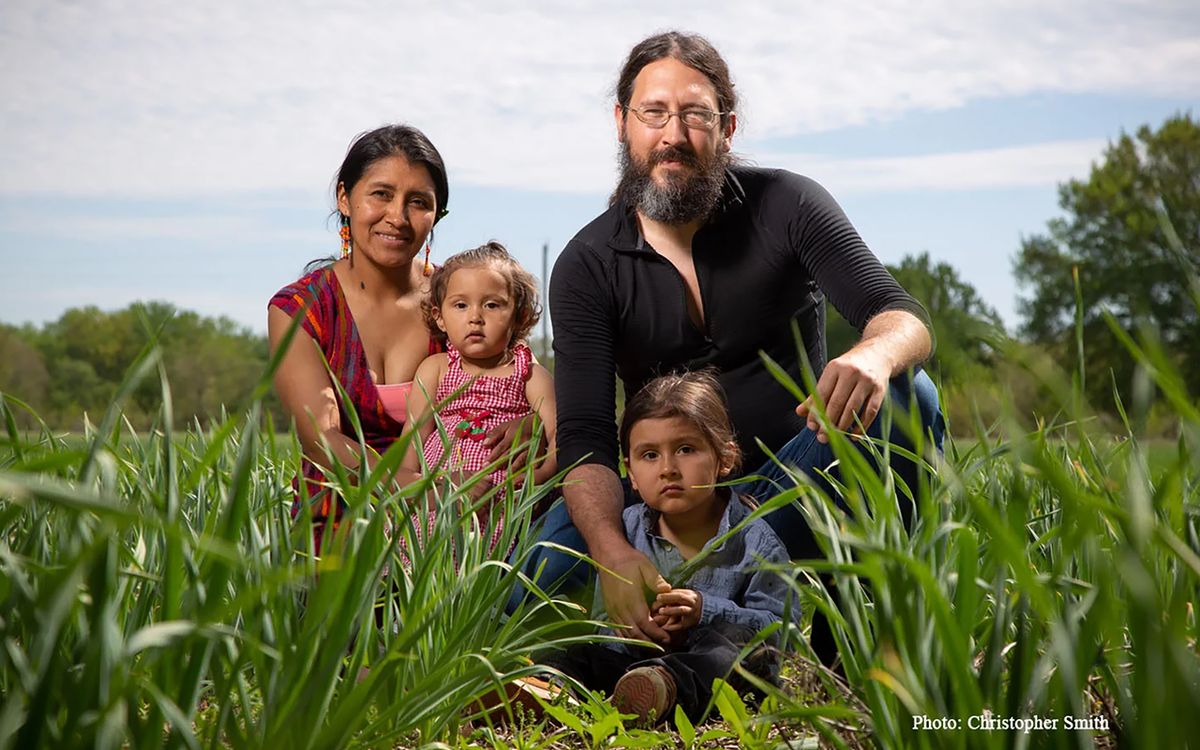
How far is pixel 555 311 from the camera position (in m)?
3.29

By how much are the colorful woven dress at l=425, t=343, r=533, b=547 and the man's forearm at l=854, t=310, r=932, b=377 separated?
111cm

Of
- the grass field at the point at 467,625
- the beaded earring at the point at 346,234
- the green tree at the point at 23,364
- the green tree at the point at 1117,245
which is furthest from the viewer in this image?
the green tree at the point at 1117,245

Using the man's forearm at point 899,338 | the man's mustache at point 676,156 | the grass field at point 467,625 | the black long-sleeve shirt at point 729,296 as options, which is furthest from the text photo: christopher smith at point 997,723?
the man's mustache at point 676,156

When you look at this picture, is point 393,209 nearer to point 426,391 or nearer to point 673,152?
point 426,391

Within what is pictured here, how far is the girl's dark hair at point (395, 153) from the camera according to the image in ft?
11.7

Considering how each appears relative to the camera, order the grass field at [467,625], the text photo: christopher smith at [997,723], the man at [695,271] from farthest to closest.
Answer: the man at [695,271], the text photo: christopher smith at [997,723], the grass field at [467,625]

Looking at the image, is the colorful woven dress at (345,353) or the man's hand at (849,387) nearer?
the man's hand at (849,387)

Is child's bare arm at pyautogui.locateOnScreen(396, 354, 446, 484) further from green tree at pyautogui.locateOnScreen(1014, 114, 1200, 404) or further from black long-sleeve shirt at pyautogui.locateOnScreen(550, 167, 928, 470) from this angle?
green tree at pyautogui.locateOnScreen(1014, 114, 1200, 404)

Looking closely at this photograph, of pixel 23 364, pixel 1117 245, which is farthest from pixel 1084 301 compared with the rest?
pixel 23 364

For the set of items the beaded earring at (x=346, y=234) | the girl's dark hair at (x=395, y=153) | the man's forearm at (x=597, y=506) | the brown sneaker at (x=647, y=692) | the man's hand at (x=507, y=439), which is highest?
the girl's dark hair at (x=395, y=153)

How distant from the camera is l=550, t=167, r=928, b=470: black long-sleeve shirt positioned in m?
3.19

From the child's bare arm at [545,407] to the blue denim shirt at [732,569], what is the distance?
1.55 feet

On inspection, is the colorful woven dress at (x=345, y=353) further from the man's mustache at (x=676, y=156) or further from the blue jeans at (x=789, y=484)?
the man's mustache at (x=676, y=156)

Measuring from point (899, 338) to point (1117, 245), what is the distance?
3057 cm
